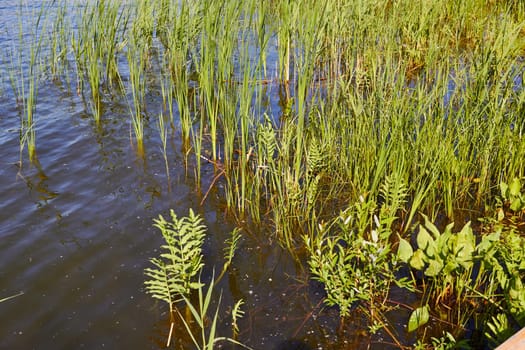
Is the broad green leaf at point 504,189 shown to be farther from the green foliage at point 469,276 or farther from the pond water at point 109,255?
the pond water at point 109,255

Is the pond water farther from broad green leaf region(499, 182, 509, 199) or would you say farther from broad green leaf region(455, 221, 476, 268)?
broad green leaf region(499, 182, 509, 199)

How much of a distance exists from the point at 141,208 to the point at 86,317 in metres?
1.14

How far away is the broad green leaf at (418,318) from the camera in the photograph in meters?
2.28

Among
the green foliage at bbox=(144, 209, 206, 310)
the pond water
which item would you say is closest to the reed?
the pond water

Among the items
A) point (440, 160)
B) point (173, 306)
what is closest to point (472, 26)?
point (440, 160)

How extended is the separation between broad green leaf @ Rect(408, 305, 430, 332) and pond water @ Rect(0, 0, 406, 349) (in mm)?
299

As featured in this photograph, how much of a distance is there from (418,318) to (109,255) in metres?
2.00

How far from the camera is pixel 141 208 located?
356 cm

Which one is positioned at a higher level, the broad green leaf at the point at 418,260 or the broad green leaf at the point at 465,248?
the broad green leaf at the point at 465,248

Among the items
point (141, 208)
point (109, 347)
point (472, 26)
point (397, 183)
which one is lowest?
point (109, 347)

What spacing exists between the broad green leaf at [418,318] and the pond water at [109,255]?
30 cm

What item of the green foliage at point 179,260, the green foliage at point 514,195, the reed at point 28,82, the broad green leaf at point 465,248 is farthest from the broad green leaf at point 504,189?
the reed at point 28,82

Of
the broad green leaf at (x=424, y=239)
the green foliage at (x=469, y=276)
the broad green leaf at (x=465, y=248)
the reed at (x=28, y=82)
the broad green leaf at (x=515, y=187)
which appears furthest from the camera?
the reed at (x=28, y=82)

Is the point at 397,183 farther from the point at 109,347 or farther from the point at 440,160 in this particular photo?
the point at 109,347
